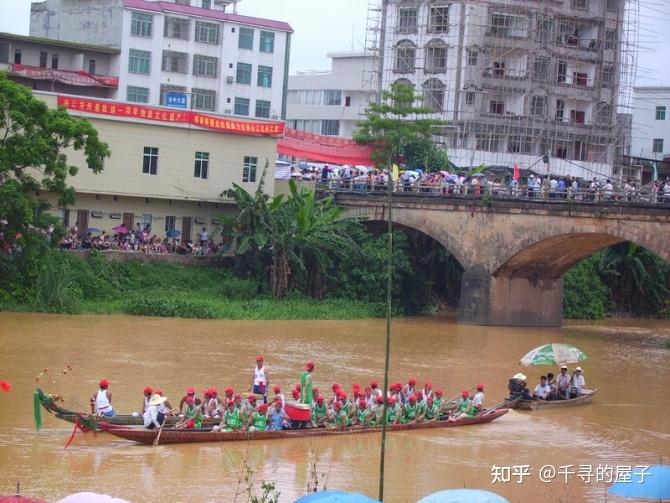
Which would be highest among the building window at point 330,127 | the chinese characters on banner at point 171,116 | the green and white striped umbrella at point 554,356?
the building window at point 330,127

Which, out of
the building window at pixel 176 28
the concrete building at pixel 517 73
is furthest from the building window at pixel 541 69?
the building window at pixel 176 28

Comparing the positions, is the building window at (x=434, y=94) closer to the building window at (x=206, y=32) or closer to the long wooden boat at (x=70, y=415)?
the building window at (x=206, y=32)

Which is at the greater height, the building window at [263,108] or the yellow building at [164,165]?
the building window at [263,108]

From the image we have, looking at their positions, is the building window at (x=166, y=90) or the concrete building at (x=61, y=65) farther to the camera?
the building window at (x=166, y=90)

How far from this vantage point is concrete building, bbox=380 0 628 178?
59.4 m

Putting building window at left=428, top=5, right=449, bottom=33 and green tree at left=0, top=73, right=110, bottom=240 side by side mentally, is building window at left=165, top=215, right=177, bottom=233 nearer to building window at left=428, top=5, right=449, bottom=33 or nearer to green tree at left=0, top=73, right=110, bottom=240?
green tree at left=0, top=73, right=110, bottom=240

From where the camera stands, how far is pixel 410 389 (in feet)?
79.5

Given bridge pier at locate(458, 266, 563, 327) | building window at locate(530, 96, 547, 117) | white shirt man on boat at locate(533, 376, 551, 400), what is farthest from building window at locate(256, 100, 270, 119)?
white shirt man on boat at locate(533, 376, 551, 400)

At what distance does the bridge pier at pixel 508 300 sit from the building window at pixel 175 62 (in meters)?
19.6

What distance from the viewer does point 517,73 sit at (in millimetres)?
60250

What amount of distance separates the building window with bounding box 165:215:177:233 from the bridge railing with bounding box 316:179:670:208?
513 cm

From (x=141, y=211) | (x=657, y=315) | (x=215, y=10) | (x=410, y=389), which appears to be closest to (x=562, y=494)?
(x=410, y=389)

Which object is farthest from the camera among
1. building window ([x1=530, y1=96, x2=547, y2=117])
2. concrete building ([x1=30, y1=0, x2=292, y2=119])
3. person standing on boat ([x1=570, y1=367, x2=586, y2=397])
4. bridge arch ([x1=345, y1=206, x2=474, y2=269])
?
building window ([x1=530, y1=96, x2=547, y2=117])

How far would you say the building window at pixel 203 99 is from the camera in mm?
56344
